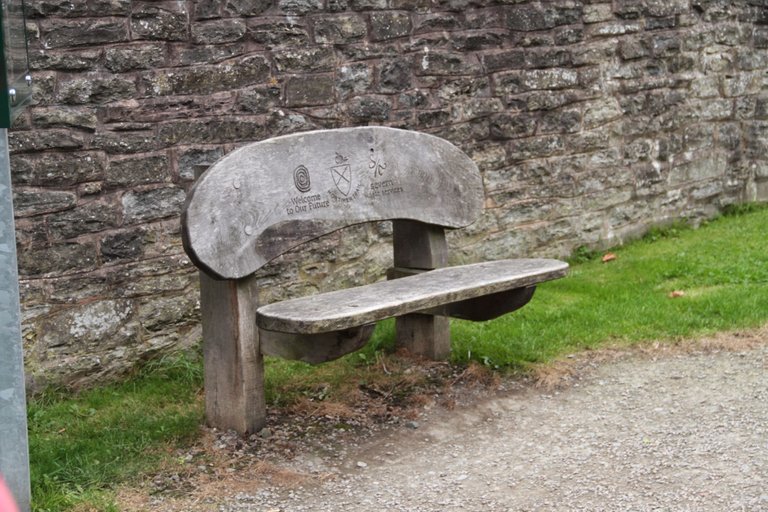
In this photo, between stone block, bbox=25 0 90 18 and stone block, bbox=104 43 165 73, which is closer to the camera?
stone block, bbox=25 0 90 18

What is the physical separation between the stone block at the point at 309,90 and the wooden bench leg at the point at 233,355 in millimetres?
1568

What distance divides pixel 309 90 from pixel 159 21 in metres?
0.89

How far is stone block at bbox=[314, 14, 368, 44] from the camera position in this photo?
5.47m

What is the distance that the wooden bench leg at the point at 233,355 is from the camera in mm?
4004

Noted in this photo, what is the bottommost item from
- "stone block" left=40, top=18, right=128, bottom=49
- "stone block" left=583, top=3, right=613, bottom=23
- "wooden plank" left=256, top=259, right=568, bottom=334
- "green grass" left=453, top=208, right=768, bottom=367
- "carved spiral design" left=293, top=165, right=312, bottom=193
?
"green grass" left=453, top=208, right=768, bottom=367

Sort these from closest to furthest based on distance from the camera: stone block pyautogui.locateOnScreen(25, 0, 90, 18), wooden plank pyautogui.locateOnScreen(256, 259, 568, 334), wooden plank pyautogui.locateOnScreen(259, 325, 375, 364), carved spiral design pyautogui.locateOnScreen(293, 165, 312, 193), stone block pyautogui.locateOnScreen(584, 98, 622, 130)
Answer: wooden plank pyautogui.locateOnScreen(256, 259, 568, 334)
wooden plank pyautogui.locateOnScreen(259, 325, 375, 364)
carved spiral design pyautogui.locateOnScreen(293, 165, 312, 193)
stone block pyautogui.locateOnScreen(25, 0, 90, 18)
stone block pyautogui.locateOnScreen(584, 98, 622, 130)

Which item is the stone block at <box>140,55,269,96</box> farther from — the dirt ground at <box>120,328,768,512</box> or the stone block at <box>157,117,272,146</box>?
the dirt ground at <box>120,328,768,512</box>

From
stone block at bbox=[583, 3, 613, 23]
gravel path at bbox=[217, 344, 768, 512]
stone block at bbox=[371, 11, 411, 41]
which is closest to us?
gravel path at bbox=[217, 344, 768, 512]

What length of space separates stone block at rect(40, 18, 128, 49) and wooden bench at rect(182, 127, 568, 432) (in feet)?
3.67

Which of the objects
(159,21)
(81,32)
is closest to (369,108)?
(159,21)

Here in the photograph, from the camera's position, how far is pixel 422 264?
4910 mm

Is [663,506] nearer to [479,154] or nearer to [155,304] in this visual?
[155,304]

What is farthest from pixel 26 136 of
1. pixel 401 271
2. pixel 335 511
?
pixel 335 511

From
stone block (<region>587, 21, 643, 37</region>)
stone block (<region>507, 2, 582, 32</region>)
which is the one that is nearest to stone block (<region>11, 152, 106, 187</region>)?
stone block (<region>507, 2, 582, 32</region>)
